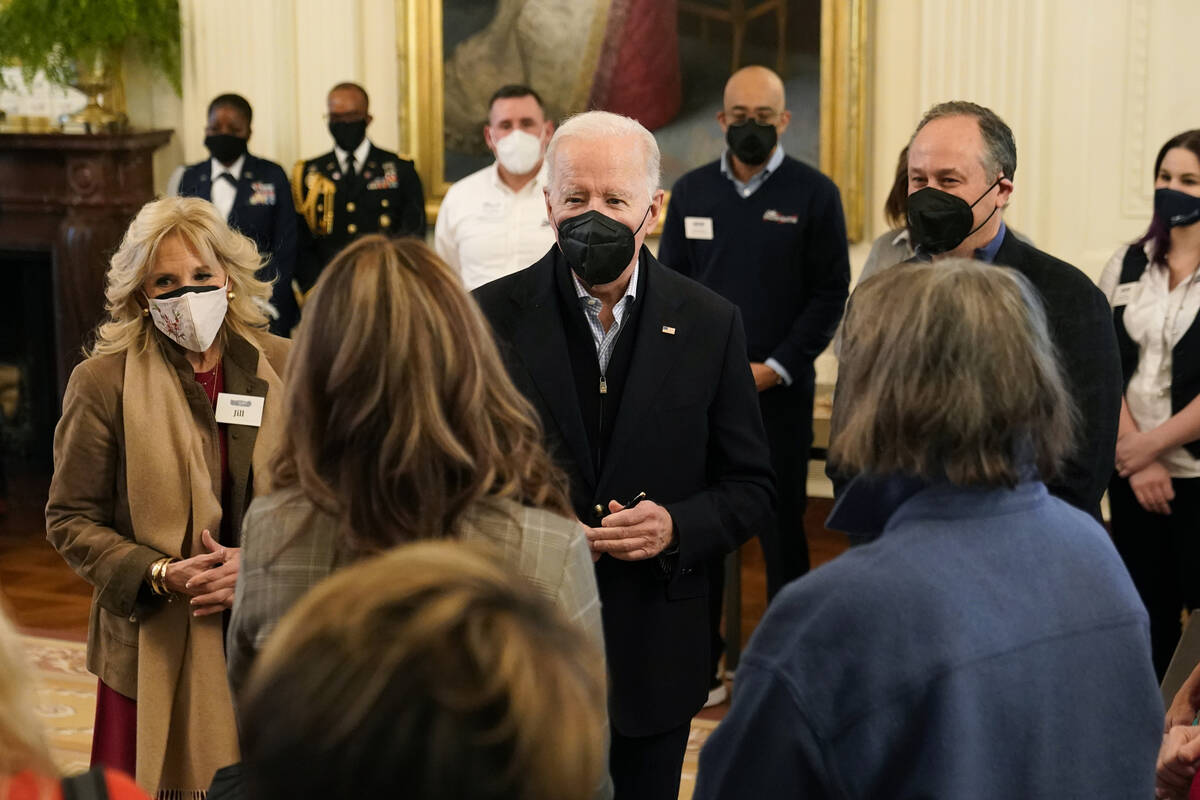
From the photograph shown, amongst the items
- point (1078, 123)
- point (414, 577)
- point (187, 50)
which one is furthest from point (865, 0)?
point (414, 577)

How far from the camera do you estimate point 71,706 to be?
15.3 feet

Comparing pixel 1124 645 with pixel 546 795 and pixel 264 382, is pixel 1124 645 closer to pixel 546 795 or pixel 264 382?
pixel 546 795

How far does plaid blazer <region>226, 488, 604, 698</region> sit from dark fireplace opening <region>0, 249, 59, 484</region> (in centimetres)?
688

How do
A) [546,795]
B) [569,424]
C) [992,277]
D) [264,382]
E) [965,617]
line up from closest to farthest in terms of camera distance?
[546,795] → [965,617] → [992,277] → [569,424] → [264,382]

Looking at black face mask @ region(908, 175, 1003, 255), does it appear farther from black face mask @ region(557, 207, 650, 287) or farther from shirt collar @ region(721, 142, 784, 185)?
shirt collar @ region(721, 142, 784, 185)

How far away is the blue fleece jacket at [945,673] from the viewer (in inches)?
57.0

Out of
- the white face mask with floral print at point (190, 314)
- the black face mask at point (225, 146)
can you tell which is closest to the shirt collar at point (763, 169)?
the white face mask with floral print at point (190, 314)

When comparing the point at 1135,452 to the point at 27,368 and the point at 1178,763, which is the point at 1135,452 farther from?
the point at 27,368

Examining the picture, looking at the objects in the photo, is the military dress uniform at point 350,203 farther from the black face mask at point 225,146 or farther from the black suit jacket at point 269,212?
the black face mask at point 225,146

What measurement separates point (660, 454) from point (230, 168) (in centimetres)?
490

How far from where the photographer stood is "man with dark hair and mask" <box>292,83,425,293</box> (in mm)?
6758

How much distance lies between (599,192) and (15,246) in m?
6.03

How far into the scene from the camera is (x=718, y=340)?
8.42 feet

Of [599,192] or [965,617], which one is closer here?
[965,617]
